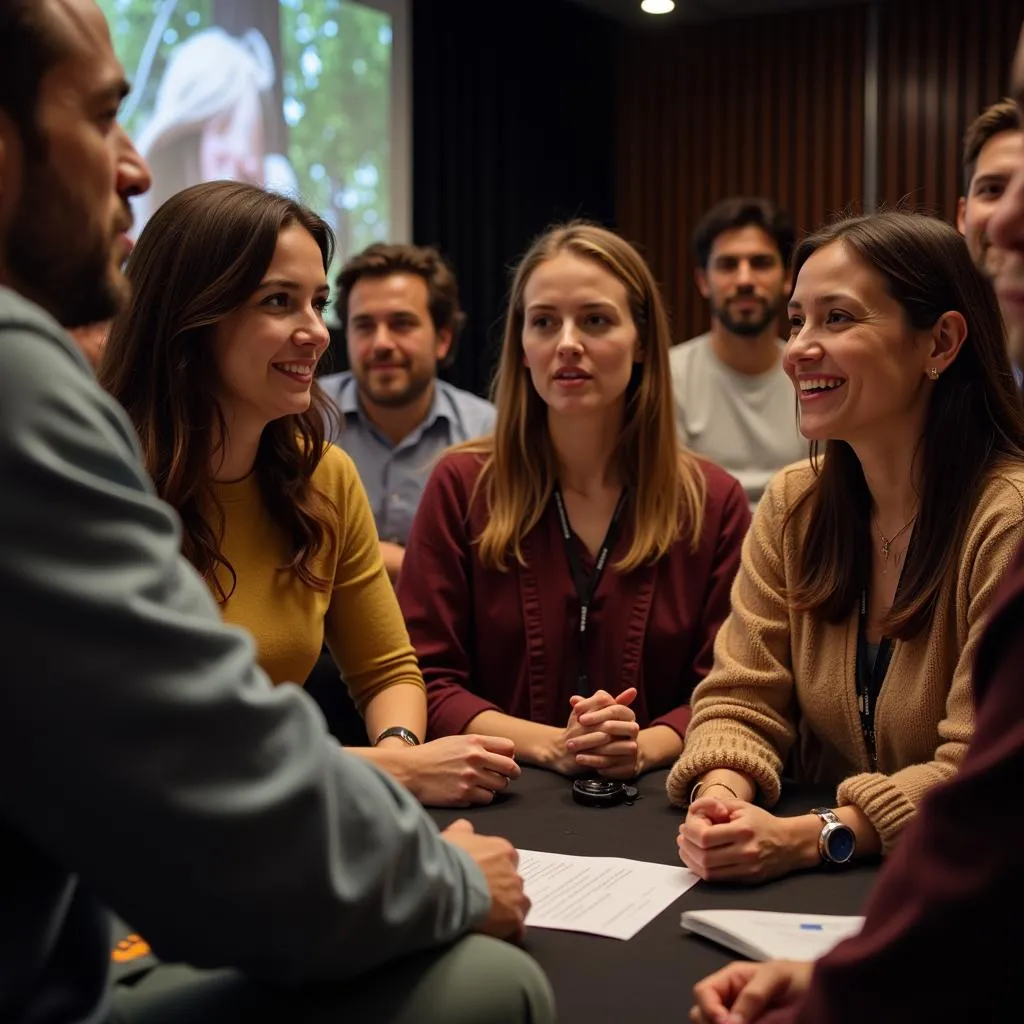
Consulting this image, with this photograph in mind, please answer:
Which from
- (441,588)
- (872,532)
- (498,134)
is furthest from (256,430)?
(498,134)

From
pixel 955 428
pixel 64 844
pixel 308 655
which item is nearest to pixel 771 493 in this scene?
pixel 955 428

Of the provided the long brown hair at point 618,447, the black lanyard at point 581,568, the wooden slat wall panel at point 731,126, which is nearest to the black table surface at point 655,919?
the black lanyard at point 581,568

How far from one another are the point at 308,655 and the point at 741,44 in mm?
6012

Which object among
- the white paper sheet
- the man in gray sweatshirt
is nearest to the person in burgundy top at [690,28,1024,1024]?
the man in gray sweatshirt

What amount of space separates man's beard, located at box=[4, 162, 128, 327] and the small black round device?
114 centimetres

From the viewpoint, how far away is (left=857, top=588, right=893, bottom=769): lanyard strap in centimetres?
193

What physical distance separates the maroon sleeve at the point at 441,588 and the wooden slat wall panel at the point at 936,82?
15.9 feet

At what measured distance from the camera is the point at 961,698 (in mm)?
1757

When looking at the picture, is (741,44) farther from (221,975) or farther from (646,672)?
(221,975)

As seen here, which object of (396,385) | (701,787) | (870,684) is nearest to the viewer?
(701,787)

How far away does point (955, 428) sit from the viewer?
6.46ft

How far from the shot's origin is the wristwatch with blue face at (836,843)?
1.61 metres

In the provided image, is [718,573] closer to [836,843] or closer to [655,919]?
[836,843]

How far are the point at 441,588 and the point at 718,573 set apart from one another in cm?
56
